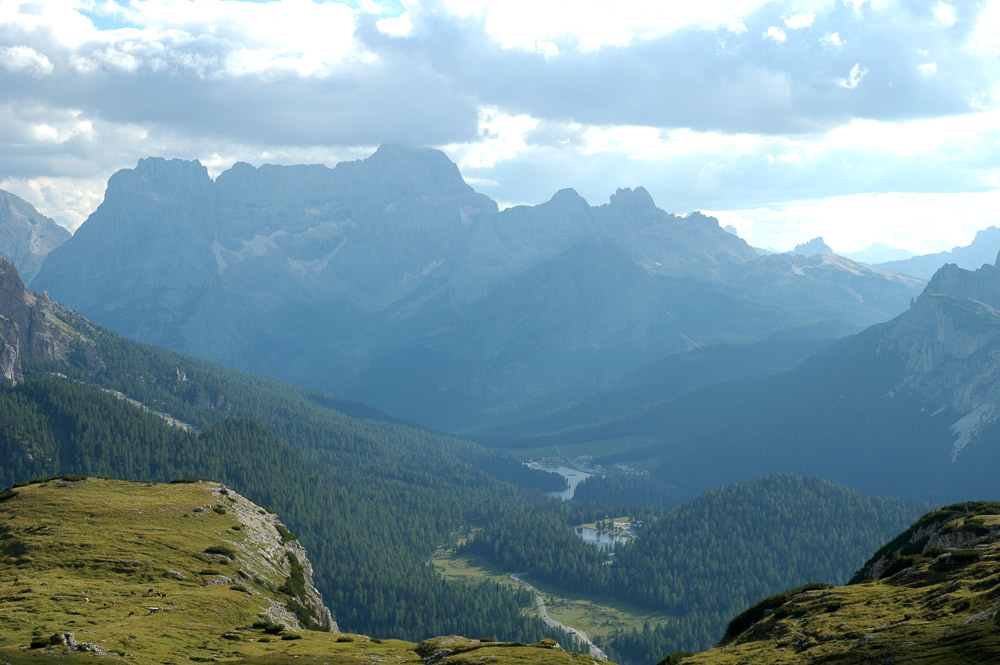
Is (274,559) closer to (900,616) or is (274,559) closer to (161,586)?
(161,586)

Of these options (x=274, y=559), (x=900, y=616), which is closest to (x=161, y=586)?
(x=274, y=559)

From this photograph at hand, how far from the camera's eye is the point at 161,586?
4016 inches

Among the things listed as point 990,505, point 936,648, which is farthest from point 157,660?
point 990,505

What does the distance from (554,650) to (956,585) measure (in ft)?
107

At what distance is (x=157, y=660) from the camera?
234ft

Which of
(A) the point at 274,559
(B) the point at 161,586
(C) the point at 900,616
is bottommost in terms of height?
(A) the point at 274,559

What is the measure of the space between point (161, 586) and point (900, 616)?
7729cm

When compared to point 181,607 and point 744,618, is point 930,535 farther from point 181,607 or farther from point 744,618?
point 181,607

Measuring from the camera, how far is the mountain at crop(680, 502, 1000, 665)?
55.7 metres

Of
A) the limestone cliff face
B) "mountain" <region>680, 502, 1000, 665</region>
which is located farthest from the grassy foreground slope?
"mountain" <region>680, 502, 1000, 665</region>

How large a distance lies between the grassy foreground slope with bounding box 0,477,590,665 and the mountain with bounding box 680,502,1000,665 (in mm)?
16640

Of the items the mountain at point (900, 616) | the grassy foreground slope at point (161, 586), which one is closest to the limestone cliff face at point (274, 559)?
the grassy foreground slope at point (161, 586)

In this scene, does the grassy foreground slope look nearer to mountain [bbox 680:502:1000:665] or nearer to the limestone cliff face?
the limestone cliff face

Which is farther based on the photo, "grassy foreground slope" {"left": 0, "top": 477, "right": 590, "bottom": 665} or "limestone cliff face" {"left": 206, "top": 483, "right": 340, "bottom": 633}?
"limestone cliff face" {"left": 206, "top": 483, "right": 340, "bottom": 633}
